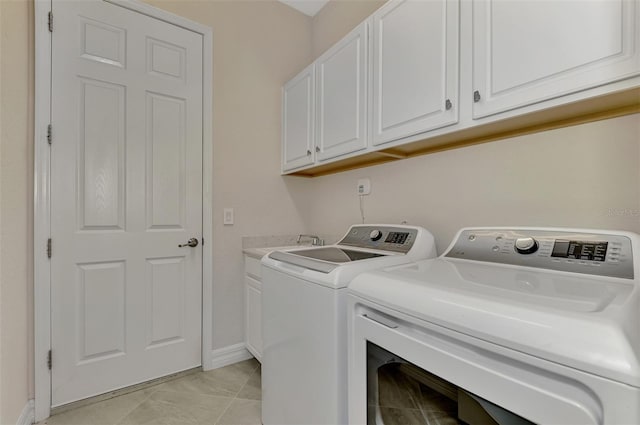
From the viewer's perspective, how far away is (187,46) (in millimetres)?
2025

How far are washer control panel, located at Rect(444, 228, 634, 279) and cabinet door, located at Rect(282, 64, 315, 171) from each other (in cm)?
119

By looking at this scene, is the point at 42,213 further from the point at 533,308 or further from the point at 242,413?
the point at 533,308

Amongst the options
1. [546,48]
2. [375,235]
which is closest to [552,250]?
[546,48]

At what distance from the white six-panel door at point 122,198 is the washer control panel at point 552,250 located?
1.73 meters

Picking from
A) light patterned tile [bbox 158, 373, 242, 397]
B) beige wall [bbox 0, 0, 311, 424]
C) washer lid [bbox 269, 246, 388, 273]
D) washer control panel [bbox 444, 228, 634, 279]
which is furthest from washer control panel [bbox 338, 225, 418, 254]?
light patterned tile [bbox 158, 373, 242, 397]

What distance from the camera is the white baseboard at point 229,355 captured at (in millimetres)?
2088

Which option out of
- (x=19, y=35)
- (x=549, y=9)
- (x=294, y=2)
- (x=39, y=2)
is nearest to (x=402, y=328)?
(x=549, y=9)

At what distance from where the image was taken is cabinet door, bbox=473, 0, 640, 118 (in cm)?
82

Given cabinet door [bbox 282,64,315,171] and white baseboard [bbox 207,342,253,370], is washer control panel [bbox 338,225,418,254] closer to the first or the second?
cabinet door [bbox 282,64,315,171]

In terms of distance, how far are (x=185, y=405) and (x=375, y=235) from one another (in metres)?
1.47

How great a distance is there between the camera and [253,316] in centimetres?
206

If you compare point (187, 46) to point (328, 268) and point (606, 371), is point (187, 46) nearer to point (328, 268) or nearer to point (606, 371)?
point (328, 268)

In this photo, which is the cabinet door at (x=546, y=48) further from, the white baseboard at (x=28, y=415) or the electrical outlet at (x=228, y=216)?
the white baseboard at (x=28, y=415)

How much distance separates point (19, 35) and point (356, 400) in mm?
2228
